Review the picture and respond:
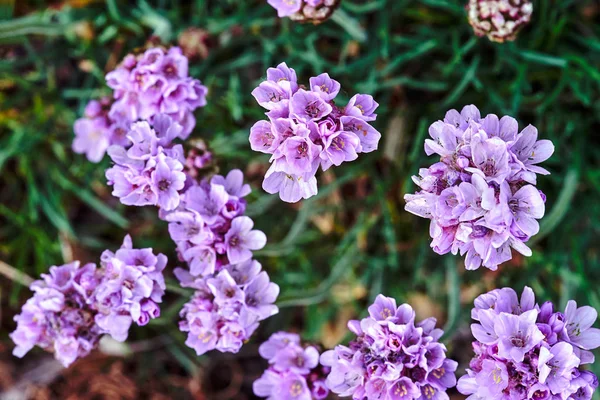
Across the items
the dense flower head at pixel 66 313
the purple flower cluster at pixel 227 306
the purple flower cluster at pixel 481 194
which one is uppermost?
the purple flower cluster at pixel 481 194

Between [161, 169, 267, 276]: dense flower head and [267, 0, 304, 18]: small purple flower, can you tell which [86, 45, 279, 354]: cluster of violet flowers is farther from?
[267, 0, 304, 18]: small purple flower

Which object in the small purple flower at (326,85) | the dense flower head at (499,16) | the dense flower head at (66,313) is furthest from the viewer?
the dense flower head at (499,16)

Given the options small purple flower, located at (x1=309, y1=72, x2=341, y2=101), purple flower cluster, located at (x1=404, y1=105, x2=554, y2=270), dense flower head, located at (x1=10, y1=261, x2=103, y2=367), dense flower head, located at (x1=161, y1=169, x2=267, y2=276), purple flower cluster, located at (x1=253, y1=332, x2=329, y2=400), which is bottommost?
purple flower cluster, located at (x1=253, y1=332, x2=329, y2=400)

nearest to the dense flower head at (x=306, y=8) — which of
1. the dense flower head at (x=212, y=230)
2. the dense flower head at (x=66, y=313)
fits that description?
the dense flower head at (x=212, y=230)

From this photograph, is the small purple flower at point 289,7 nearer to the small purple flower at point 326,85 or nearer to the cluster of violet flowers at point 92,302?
the small purple flower at point 326,85

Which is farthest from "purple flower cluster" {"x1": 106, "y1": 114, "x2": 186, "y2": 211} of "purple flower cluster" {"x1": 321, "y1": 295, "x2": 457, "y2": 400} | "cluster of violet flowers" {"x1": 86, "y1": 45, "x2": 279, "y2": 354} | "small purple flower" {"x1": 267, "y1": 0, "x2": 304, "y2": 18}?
"purple flower cluster" {"x1": 321, "y1": 295, "x2": 457, "y2": 400}

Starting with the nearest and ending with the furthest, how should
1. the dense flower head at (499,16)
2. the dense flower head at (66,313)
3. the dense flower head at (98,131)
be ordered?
the dense flower head at (66,313) < the dense flower head at (499,16) < the dense flower head at (98,131)

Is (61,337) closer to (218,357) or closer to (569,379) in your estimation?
(569,379)
